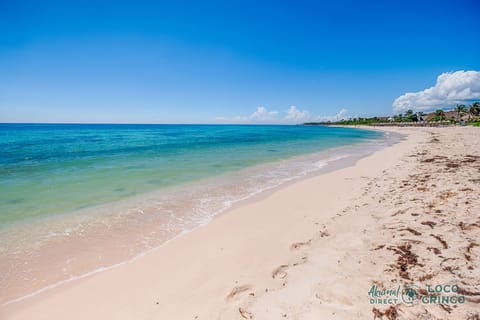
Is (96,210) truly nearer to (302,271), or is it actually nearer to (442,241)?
(302,271)

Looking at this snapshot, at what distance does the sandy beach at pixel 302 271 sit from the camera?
2930mm

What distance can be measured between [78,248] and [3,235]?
2.64 meters

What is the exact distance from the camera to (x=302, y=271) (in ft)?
12.3

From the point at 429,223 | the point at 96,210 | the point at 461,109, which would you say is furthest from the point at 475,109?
the point at 96,210

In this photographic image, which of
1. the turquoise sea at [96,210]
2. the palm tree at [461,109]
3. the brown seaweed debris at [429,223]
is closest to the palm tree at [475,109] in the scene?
the palm tree at [461,109]

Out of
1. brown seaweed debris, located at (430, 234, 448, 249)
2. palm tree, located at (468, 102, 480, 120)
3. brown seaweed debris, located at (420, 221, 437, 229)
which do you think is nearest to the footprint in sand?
brown seaweed debris, located at (430, 234, 448, 249)

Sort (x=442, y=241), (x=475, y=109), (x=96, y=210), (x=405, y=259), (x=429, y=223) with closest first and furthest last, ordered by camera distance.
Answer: (x=405, y=259)
(x=442, y=241)
(x=429, y=223)
(x=96, y=210)
(x=475, y=109)

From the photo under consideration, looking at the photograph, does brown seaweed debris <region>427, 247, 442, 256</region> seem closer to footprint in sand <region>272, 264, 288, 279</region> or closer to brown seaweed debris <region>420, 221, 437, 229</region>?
brown seaweed debris <region>420, 221, 437, 229</region>

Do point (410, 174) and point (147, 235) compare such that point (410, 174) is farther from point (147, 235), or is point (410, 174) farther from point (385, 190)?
point (147, 235)

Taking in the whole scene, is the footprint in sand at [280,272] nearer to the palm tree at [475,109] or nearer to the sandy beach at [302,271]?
the sandy beach at [302,271]

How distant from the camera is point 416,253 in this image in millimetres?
3768

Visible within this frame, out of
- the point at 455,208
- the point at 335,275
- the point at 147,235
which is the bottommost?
the point at 147,235

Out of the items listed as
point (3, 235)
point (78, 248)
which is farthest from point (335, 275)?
point (3, 235)

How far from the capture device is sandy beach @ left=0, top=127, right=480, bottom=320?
2.93 meters
